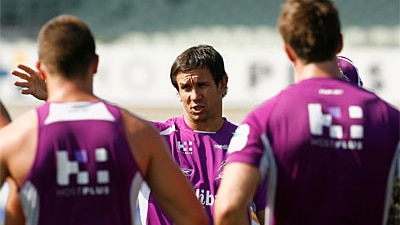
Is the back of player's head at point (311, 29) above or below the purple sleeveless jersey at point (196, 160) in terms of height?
above

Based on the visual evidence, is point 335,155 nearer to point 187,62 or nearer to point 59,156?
point 59,156

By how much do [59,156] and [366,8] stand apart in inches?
685

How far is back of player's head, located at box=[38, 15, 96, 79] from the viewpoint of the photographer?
12.9ft

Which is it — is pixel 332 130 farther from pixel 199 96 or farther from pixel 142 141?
pixel 199 96

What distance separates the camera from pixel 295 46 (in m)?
4.02

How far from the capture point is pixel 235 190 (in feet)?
12.8

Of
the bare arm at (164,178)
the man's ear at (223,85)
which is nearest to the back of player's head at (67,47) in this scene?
the bare arm at (164,178)

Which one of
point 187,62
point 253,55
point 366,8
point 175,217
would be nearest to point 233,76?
point 253,55

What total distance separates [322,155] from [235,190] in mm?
370

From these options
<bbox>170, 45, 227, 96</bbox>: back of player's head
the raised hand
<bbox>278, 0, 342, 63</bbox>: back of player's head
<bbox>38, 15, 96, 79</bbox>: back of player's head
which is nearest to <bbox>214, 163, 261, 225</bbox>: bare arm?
<bbox>278, 0, 342, 63</bbox>: back of player's head

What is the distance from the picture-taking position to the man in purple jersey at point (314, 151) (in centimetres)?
394

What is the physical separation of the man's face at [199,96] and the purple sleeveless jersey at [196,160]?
89 millimetres

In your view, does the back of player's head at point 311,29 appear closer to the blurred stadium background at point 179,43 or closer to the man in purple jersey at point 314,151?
the man in purple jersey at point 314,151

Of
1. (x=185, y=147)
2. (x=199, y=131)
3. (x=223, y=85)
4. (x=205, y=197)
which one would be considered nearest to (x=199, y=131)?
(x=199, y=131)
